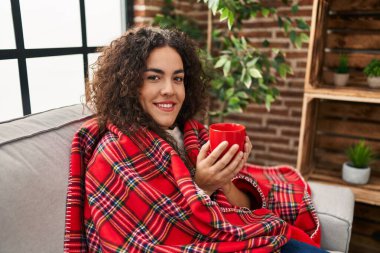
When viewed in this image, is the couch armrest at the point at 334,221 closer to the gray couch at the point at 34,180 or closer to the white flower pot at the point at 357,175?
the white flower pot at the point at 357,175

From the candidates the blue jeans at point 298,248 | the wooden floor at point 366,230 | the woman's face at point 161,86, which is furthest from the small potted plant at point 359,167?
the woman's face at point 161,86

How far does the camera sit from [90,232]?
0.94 m

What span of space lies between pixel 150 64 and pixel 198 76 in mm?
282

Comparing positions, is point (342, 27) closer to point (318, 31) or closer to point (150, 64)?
point (318, 31)

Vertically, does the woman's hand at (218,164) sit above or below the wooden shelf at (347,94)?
below

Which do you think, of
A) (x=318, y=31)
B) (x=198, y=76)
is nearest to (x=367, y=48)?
(x=318, y=31)

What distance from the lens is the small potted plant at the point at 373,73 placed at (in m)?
1.67

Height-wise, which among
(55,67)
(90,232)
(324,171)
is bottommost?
(324,171)

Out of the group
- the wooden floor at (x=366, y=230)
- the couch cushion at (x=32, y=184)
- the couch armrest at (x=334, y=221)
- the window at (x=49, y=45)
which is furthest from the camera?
the wooden floor at (x=366, y=230)

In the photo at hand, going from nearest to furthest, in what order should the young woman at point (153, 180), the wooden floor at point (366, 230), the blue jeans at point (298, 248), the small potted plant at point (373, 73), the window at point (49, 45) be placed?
the young woman at point (153, 180), the blue jeans at point (298, 248), the window at point (49, 45), the small potted plant at point (373, 73), the wooden floor at point (366, 230)

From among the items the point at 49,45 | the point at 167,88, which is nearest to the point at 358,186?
the point at 167,88

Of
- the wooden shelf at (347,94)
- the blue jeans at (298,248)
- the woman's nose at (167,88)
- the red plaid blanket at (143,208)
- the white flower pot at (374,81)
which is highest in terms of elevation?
the woman's nose at (167,88)

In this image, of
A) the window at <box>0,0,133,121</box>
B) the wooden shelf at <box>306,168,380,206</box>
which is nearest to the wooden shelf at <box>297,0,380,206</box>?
the wooden shelf at <box>306,168,380,206</box>

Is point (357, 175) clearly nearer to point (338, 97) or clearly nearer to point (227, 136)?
point (338, 97)
